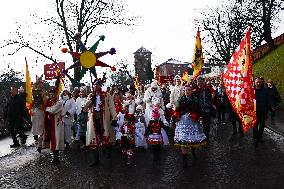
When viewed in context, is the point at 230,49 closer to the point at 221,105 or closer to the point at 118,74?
the point at 118,74

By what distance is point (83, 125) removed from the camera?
12133 millimetres

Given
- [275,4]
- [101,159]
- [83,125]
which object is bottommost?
[101,159]

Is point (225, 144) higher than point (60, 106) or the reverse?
the reverse

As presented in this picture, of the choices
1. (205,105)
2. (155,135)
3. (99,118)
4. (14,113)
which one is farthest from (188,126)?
(14,113)

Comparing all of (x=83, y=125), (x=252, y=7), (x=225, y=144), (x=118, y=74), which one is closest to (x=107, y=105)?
(x=83, y=125)

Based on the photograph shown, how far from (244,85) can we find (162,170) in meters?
2.59

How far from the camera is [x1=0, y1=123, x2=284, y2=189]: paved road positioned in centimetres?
750

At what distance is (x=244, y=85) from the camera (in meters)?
9.06

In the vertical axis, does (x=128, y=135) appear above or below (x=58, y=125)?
below

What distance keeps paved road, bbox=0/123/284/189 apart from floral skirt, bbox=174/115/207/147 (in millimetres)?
496

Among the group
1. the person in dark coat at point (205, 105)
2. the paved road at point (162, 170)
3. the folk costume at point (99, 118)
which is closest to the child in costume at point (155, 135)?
the paved road at point (162, 170)

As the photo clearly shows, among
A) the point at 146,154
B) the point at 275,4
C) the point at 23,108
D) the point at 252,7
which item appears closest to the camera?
the point at 146,154

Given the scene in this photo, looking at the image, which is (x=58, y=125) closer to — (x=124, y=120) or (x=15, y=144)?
(x=124, y=120)

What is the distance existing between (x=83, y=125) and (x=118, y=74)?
213 ft
